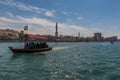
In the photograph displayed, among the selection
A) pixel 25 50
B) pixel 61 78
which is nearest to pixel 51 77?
pixel 61 78

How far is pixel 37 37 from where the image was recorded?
55.5 m

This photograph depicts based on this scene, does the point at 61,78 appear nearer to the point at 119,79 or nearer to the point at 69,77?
the point at 69,77

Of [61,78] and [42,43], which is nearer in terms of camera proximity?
[61,78]

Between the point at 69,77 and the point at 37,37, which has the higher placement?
the point at 37,37

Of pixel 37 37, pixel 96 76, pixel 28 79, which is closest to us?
pixel 28 79

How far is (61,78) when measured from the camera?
21172mm

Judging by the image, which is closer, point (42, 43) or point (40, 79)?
point (40, 79)

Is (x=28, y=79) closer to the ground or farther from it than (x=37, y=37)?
closer to the ground

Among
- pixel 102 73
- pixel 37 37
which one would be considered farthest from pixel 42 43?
pixel 102 73

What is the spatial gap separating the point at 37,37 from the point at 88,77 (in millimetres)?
35142

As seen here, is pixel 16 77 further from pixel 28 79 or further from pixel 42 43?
pixel 42 43

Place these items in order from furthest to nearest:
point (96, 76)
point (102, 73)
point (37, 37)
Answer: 1. point (37, 37)
2. point (102, 73)
3. point (96, 76)

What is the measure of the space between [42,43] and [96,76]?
3508 centimetres

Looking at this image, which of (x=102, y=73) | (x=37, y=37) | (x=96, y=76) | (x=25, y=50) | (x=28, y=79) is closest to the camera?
(x=28, y=79)
